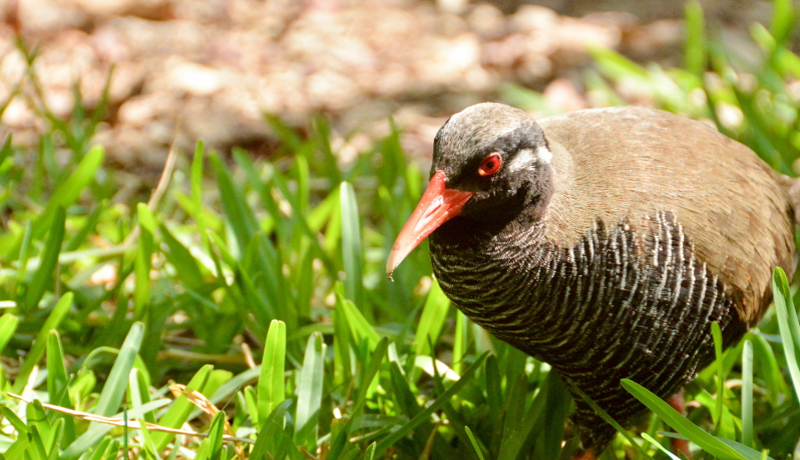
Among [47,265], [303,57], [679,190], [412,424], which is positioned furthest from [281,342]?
[303,57]

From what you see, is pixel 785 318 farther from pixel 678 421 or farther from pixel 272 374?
pixel 272 374

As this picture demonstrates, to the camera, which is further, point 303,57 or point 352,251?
point 303,57

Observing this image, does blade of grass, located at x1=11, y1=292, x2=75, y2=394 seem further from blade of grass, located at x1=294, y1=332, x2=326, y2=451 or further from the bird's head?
the bird's head

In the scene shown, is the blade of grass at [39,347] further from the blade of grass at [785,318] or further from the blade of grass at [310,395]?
the blade of grass at [785,318]

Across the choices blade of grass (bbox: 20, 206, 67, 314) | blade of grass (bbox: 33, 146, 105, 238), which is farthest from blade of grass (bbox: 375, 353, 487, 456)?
blade of grass (bbox: 33, 146, 105, 238)

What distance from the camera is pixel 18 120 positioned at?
191 inches

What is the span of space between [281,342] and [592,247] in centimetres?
100

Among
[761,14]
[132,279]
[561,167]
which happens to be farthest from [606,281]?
[761,14]

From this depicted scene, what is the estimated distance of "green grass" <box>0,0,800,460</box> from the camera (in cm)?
258

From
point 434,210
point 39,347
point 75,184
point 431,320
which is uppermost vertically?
point 434,210

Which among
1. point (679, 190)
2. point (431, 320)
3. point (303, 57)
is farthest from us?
point (303, 57)

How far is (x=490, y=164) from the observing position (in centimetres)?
230

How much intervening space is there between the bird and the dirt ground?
243 cm

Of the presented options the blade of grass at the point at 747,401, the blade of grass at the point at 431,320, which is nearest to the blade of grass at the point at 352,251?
the blade of grass at the point at 431,320
